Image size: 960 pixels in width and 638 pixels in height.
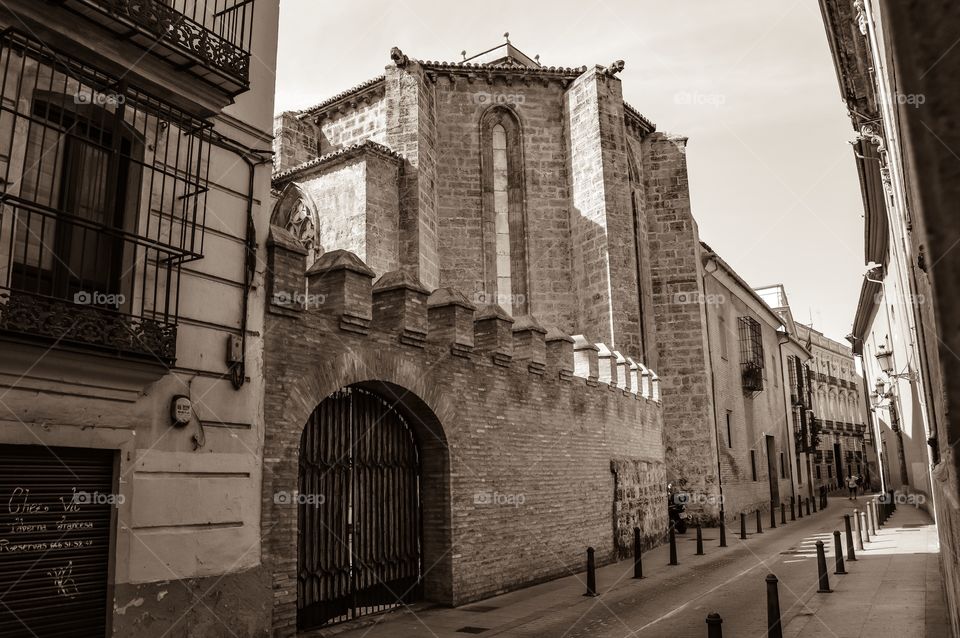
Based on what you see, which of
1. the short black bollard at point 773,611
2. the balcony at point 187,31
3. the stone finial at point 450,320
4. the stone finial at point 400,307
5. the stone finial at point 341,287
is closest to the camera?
the balcony at point 187,31

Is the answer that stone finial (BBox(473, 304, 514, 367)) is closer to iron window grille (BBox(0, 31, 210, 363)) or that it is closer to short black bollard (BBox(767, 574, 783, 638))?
iron window grille (BBox(0, 31, 210, 363))

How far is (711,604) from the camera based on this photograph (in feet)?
33.4

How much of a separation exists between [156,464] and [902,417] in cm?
2793

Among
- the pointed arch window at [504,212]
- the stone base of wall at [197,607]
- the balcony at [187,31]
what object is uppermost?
the pointed arch window at [504,212]

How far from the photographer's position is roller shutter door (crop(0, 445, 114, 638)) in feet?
18.9

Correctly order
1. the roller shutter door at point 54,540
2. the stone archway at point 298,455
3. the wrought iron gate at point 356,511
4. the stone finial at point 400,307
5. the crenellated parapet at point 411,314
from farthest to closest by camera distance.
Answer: the stone finial at point 400,307, the wrought iron gate at point 356,511, the crenellated parapet at point 411,314, the stone archway at point 298,455, the roller shutter door at point 54,540

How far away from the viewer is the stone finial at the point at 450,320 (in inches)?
428

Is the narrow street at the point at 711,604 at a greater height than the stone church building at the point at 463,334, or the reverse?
the stone church building at the point at 463,334

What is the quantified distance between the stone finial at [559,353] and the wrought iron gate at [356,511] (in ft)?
12.9

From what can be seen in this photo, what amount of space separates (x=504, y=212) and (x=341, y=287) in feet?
48.0

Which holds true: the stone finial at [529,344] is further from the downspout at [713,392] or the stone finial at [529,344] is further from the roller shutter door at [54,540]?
the downspout at [713,392]

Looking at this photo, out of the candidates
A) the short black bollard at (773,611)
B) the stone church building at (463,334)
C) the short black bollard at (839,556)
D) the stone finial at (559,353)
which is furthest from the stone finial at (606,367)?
the short black bollard at (773,611)

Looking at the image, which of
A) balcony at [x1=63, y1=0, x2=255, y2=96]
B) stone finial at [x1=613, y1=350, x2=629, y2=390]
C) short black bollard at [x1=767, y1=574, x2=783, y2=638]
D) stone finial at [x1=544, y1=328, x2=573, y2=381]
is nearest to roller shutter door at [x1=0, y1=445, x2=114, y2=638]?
balcony at [x1=63, y1=0, x2=255, y2=96]

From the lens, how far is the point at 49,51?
606cm
